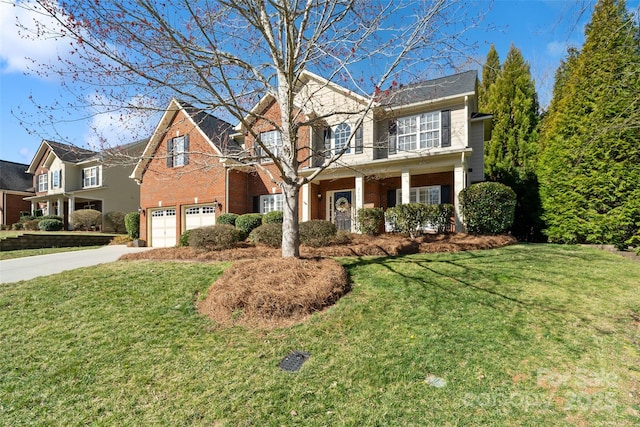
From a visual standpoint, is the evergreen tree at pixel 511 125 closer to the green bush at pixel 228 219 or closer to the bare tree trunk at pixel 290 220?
the bare tree trunk at pixel 290 220

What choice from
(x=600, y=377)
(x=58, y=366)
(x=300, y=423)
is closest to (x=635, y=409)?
(x=600, y=377)

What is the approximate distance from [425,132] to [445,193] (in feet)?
9.35

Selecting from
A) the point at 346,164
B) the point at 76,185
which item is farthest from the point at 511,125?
the point at 76,185

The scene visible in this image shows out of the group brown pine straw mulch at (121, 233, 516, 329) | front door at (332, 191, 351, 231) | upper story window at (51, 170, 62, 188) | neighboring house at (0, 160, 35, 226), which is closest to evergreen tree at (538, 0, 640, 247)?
brown pine straw mulch at (121, 233, 516, 329)

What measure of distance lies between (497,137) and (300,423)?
59.2 feet

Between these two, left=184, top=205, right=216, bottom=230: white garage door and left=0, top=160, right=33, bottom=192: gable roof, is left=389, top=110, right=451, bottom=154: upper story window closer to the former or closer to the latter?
left=184, top=205, right=216, bottom=230: white garage door

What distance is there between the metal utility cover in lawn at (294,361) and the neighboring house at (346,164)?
7689 millimetres

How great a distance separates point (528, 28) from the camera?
193 inches

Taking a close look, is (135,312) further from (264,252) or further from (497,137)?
(497,137)

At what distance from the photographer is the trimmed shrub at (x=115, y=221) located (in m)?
23.8

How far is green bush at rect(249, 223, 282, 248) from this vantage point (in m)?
10.5

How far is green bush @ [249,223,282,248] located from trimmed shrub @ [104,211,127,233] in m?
18.7

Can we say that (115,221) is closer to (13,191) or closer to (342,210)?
(13,191)

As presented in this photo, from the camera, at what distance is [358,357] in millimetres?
3848
